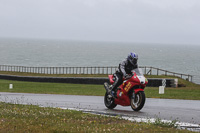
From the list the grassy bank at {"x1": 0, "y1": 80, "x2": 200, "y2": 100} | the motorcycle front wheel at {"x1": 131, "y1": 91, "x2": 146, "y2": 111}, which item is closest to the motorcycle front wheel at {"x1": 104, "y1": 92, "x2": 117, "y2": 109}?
the motorcycle front wheel at {"x1": 131, "y1": 91, "x2": 146, "y2": 111}

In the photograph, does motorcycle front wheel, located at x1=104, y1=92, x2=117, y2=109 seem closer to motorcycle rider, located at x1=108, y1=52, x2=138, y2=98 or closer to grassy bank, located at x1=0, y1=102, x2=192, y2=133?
motorcycle rider, located at x1=108, y1=52, x2=138, y2=98

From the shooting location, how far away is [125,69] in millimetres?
12586

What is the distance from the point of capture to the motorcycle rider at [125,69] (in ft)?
40.3

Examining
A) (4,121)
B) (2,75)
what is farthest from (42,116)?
(2,75)

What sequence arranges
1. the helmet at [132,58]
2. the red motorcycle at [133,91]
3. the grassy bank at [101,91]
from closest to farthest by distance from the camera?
the red motorcycle at [133,91]
the helmet at [132,58]
the grassy bank at [101,91]

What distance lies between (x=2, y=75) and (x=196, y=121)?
136 ft

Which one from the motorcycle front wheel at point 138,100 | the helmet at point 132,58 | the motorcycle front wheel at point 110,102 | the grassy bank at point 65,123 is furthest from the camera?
the motorcycle front wheel at point 110,102

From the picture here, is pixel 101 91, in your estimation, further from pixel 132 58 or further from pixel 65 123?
pixel 65 123

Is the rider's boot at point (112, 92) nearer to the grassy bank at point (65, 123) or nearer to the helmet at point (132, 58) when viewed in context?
the helmet at point (132, 58)

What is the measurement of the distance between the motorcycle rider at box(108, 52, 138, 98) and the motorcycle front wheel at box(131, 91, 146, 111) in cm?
67

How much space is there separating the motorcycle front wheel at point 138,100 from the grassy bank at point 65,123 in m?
1.98

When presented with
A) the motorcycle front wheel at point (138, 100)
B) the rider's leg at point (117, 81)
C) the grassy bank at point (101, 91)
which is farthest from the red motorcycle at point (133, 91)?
the grassy bank at point (101, 91)

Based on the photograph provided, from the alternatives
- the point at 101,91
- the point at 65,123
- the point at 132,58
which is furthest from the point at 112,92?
the point at 101,91

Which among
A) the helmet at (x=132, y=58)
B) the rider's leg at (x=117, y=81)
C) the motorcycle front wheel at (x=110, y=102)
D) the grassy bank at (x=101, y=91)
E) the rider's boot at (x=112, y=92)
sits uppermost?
the helmet at (x=132, y=58)
